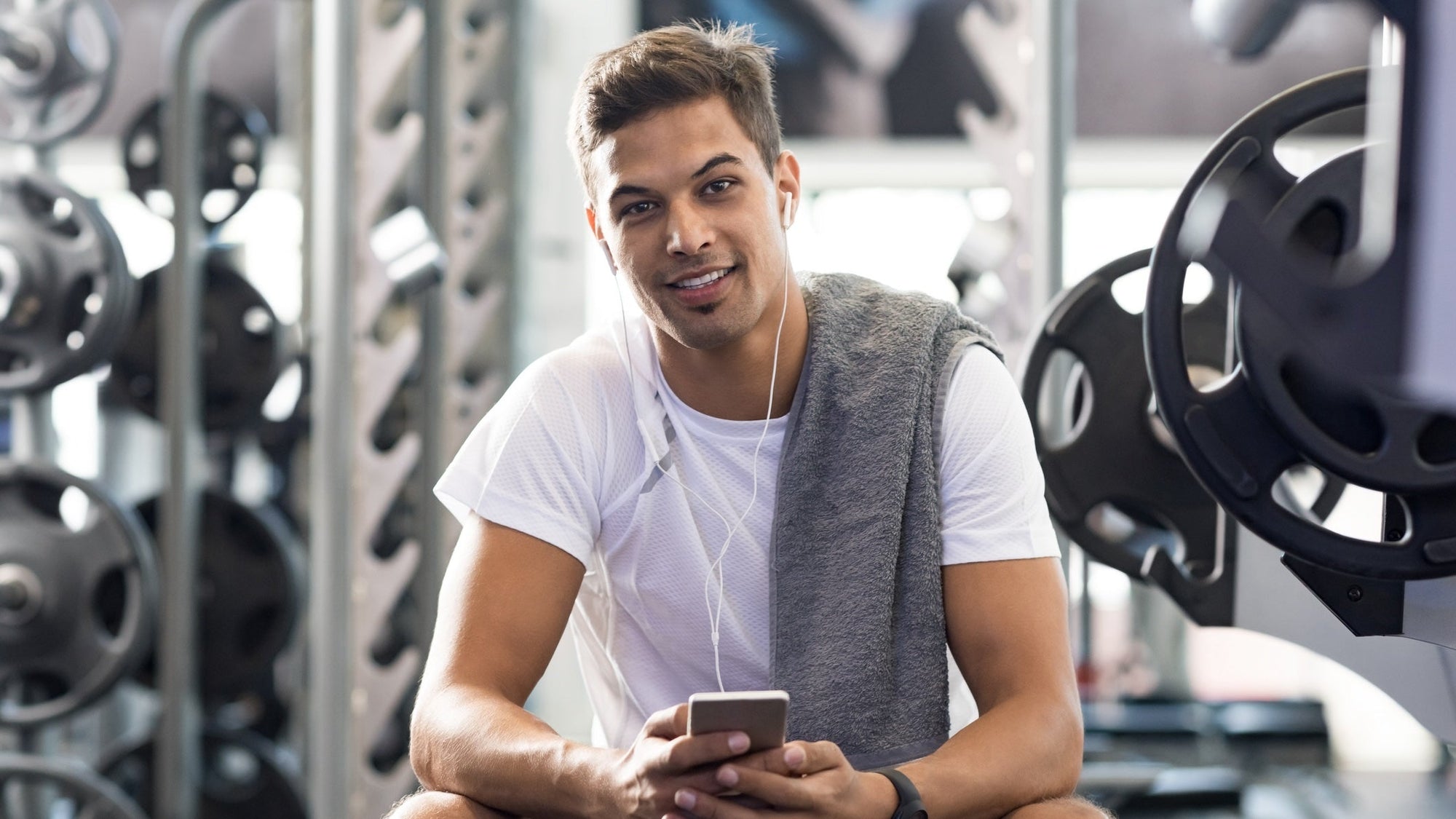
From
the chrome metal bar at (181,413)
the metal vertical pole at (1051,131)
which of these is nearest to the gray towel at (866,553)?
the metal vertical pole at (1051,131)

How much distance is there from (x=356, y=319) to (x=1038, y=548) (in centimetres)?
151

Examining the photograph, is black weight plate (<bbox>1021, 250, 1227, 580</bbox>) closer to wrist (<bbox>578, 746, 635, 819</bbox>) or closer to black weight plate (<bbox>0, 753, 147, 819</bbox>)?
wrist (<bbox>578, 746, 635, 819</bbox>)

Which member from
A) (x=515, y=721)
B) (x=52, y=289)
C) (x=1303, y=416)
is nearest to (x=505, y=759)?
(x=515, y=721)

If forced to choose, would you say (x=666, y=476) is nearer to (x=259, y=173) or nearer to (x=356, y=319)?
(x=356, y=319)

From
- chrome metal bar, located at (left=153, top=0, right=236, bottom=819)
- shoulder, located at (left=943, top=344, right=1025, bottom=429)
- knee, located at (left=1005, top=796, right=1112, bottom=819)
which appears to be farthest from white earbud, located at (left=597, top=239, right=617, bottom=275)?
chrome metal bar, located at (left=153, top=0, right=236, bottom=819)

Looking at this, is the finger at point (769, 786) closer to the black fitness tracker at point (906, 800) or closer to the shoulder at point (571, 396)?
the black fitness tracker at point (906, 800)

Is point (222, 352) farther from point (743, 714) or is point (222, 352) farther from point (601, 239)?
point (743, 714)

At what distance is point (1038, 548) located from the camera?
1.26m

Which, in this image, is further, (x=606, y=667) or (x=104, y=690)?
(x=104, y=690)

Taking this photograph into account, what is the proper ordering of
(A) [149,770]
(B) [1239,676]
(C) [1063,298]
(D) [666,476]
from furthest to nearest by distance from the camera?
(B) [1239,676] < (A) [149,770] < (C) [1063,298] < (D) [666,476]

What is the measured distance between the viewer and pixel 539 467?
4.41 ft

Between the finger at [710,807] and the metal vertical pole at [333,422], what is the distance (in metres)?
1.37

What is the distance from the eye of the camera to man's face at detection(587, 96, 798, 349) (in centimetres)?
133

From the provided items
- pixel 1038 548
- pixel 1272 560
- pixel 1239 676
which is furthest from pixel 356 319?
pixel 1239 676
